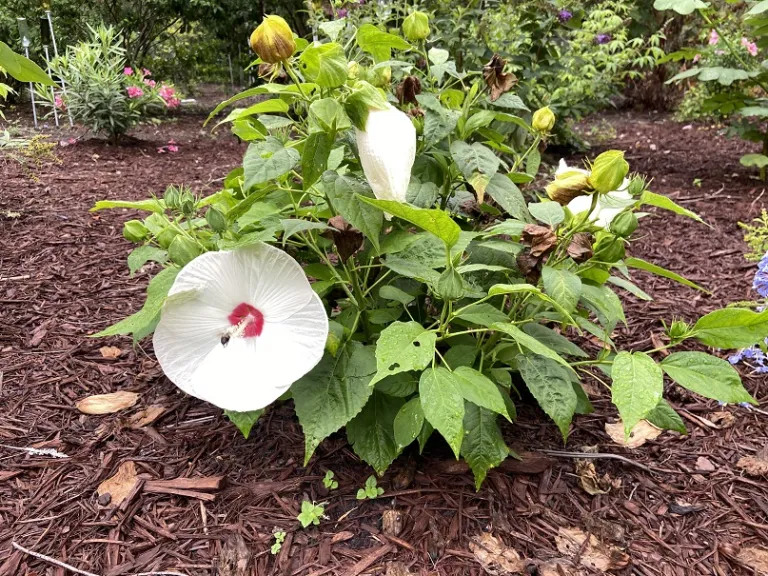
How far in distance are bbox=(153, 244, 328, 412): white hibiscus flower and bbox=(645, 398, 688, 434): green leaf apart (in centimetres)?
60

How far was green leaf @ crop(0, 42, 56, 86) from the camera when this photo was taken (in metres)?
0.88

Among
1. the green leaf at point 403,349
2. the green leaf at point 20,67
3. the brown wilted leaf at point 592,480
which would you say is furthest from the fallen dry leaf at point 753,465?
the green leaf at point 20,67

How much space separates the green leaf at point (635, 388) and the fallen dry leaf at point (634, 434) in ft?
1.72

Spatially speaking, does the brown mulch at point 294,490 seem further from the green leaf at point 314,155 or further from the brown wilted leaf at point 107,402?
the green leaf at point 314,155

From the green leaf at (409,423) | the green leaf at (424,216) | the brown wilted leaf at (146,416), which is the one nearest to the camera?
the green leaf at (424,216)

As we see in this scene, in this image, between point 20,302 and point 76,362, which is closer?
point 76,362

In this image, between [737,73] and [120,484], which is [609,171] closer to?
[120,484]

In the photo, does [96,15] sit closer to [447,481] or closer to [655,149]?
[655,149]

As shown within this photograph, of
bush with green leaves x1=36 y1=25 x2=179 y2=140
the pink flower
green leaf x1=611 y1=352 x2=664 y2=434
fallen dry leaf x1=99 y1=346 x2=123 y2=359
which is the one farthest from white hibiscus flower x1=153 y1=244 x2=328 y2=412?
the pink flower

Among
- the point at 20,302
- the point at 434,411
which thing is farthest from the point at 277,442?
the point at 20,302

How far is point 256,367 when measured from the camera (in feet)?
3.24

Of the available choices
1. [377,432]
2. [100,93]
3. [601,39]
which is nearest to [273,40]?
[377,432]

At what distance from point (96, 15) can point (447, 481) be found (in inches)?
294

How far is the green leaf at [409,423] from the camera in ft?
3.32
